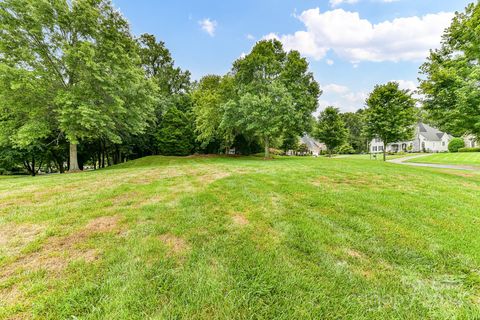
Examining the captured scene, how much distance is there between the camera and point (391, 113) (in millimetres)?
18391

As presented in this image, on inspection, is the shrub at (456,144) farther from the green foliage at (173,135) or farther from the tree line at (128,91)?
the green foliage at (173,135)

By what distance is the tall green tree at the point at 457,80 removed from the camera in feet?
28.4

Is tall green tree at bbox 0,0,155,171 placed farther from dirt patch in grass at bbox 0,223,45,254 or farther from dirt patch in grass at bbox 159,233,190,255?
dirt patch in grass at bbox 159,233,190,255

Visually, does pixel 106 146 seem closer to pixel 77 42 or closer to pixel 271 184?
pixel 77 42

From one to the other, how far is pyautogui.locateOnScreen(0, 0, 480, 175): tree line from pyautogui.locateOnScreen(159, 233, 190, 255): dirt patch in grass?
11413 mm

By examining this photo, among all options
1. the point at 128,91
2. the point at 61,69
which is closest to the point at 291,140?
the point at 128,91

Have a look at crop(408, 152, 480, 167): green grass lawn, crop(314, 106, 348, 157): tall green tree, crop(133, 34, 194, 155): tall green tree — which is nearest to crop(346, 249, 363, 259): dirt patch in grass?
crop(133, 34, 194, 155): tall green tree

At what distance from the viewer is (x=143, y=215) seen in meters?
3.82

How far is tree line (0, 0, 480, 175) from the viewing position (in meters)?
9.96

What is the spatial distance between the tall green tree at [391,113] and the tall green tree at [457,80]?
27.3ft

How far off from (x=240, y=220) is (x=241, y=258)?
1.21 m

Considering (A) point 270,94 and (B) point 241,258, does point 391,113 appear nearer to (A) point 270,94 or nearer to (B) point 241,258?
(A) point 270,94

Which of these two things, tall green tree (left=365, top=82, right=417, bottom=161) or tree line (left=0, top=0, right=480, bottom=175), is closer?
tree line (left=0, top=0, right=480, bottom=175)

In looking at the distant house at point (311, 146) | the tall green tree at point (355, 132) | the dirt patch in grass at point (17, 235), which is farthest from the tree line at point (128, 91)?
the tall green tree at point (355, 132)
